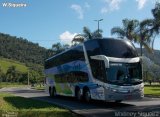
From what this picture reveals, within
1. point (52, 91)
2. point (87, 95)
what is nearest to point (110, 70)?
point (87, 95)

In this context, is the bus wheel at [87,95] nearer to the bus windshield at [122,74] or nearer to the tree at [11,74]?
the bus windshield at [122,74]

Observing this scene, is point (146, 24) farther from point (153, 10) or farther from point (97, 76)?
point (97, 76)

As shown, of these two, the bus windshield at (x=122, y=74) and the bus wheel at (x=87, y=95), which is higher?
the bus windshield at (x=122, y=74)

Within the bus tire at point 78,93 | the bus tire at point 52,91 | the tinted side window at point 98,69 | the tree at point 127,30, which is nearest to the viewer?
the tinted side window at point 98,69

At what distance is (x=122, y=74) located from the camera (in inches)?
881

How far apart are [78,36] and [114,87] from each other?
4876cm

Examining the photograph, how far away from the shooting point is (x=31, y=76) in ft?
526

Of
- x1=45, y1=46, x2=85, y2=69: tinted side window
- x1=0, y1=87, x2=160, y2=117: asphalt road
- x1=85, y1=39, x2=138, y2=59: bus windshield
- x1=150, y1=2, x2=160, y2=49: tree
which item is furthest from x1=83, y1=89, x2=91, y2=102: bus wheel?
x1=150, y1=2, x2=160, y2=49: tree

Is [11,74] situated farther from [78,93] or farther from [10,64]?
[78,93]

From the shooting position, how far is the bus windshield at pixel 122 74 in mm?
22266

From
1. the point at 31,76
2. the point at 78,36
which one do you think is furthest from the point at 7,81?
the point at 78,36

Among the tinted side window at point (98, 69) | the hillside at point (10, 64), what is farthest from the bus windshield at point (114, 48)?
the hillside at point (10, 64)

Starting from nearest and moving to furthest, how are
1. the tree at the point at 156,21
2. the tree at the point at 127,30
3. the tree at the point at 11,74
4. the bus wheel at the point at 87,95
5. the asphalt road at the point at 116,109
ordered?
the asphalt road at the point at 116,109 < the bus wheel at the point at 87,95 < the tree at the point at 156,21 < the tree at the point at 127,30 < the tree at the point at 11,74

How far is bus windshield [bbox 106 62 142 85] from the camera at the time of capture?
22.3 metres
